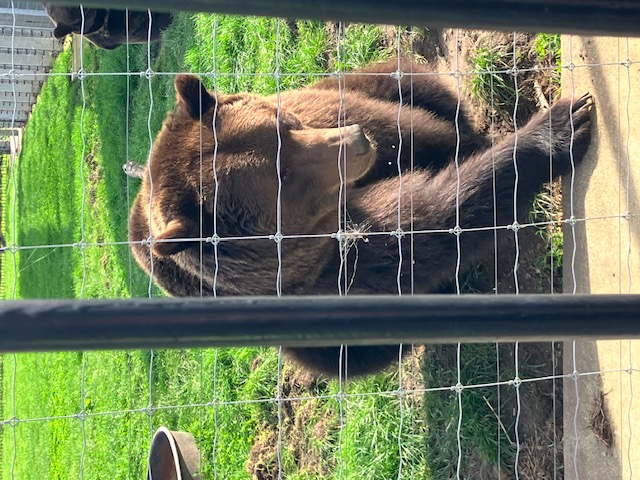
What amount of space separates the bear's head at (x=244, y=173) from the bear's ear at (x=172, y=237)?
2.8 inches

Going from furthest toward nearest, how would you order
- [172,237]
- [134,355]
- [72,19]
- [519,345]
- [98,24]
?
[134,355] → [72,19] → [98,24] → [519,345] → [172,237]

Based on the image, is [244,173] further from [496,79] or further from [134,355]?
[134,355]

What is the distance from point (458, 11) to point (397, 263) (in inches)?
93.4

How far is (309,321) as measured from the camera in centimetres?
164

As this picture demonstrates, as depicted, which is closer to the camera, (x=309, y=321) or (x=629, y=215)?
(x=309, y=321)

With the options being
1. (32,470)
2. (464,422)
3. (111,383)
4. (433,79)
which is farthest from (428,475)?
(32,470)

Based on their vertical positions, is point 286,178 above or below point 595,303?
above

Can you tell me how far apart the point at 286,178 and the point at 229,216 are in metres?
0.35

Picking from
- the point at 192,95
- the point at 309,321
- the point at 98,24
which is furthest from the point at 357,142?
the point at 98,24

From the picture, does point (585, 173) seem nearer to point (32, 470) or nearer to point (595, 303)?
point (595, 303)

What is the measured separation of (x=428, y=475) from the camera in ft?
14.5

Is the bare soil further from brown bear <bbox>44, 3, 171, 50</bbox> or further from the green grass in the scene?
brown bear <bbox>44, 3, 171, 50</bbox>

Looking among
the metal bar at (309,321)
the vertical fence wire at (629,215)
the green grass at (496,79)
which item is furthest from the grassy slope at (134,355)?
the metal bar at (309,321)

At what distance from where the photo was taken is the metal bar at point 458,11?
169 centimetres
